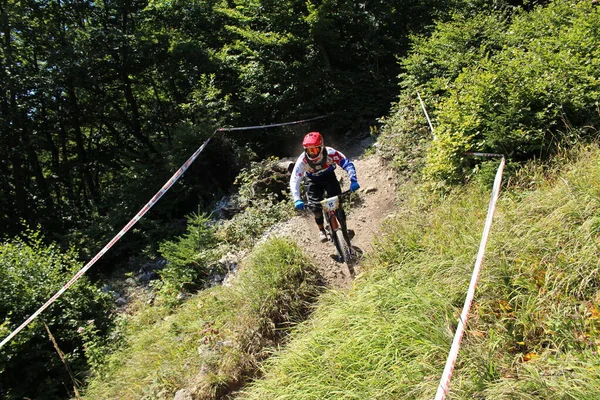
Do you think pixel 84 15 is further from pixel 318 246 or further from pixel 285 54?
pixel 318 246

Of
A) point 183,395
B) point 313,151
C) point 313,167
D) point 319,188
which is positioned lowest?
point 183,395

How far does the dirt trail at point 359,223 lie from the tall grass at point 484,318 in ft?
4.18

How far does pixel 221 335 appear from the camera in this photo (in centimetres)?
460

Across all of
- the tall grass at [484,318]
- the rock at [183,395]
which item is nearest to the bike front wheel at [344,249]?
the tall grass at [484,318]

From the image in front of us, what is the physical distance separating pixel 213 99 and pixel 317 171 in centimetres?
815

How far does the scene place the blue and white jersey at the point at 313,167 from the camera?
18.1 feet

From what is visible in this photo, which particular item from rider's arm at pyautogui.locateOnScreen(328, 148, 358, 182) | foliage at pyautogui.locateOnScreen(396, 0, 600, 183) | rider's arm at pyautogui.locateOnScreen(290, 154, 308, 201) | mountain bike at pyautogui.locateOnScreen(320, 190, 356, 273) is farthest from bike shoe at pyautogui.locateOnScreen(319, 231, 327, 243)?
foliage at pyautogui.locateOnScreen(396, 0, 600, 183)

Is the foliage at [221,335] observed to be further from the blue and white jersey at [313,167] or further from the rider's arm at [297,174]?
the blue and white jersey at [313,167]

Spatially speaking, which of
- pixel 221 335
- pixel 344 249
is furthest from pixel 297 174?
pixel 221 335

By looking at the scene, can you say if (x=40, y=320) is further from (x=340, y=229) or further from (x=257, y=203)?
(x=340, y=229)

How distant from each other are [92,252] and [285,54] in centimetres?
852

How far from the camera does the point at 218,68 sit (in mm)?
13398

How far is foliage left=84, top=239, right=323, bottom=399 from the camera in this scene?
4.19 metres

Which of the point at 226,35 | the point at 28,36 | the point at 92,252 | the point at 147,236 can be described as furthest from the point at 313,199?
the point at 28,36
